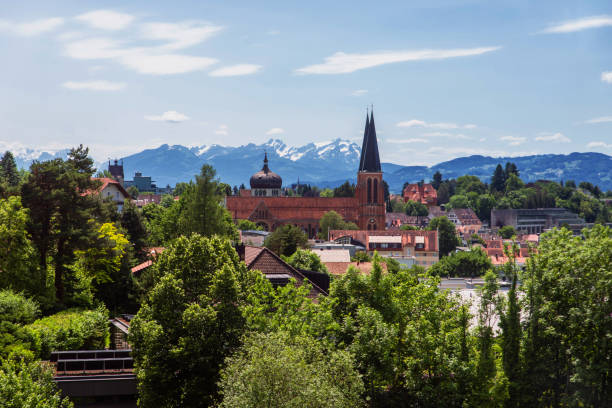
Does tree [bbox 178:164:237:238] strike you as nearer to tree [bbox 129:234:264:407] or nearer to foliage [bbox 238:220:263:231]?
tree [bbox 129:234:264:407]

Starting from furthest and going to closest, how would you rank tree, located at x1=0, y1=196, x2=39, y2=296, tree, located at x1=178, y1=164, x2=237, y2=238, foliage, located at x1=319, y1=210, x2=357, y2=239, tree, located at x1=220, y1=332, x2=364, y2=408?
foliage, located at x1=319, y1=210, x2=357, y2=239 < tree, located at x1=178, y1=164, x2=237, y2=238 < tree, located at x1=0, y1=196, x2=39, y2=296 < tree, located at x1=220, y1=332, x2=364, y2=408

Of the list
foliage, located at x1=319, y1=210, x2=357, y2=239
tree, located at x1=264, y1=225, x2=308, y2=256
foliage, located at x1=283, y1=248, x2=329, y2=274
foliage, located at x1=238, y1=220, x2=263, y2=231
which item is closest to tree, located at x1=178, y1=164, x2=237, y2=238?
foliage, located at x1=283, y1=248, x2=329, y2=274

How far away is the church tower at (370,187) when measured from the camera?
13888 centimetres

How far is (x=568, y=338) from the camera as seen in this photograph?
22.8m

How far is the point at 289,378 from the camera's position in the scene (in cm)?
1862

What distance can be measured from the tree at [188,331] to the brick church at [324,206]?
114 metres

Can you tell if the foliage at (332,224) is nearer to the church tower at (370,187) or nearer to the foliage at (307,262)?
the church tower at (370,187)

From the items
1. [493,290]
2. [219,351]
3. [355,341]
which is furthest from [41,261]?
[493,290]

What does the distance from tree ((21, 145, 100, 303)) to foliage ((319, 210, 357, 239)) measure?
103m

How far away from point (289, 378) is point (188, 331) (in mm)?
6330

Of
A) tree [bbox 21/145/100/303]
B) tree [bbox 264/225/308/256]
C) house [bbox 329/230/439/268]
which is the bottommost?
house [bbox 329/230/439/268]

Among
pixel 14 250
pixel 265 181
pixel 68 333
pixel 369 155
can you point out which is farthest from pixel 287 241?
pixel 265 181

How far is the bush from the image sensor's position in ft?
96.7

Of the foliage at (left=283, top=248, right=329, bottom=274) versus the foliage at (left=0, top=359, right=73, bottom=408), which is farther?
the foliage at (left=283, top=248, right=329, bottom=274)
